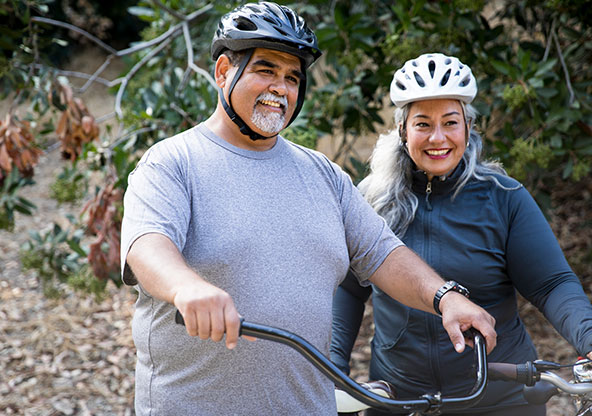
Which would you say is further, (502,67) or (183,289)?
(502,67)

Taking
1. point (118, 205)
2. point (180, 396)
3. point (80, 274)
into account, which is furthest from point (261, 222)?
point (80, 274)

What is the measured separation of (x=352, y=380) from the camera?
5.19 feet

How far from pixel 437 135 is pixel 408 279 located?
25.3 inches

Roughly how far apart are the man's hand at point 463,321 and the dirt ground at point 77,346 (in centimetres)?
315

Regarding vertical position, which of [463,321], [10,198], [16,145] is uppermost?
[463,321]

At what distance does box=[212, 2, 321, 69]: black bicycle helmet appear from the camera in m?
1.95

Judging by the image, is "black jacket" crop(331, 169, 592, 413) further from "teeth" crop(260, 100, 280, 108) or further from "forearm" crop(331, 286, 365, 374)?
"teeth" crop(260, 100, 280, 108)

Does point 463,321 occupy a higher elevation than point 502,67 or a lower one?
lower

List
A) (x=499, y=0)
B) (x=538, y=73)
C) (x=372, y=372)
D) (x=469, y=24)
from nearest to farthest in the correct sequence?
1. (x=372, y=372)
2. (x=538, y=73)
3. (x=469, y=24)
4. (x=499, y=0)

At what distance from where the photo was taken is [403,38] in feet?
13.3

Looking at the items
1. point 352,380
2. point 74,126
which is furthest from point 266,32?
point 74,126

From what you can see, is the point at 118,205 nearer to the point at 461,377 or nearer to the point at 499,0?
the point at 461,377

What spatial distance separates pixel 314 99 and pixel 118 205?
1412mm

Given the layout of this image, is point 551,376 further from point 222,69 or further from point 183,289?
point 222,69
